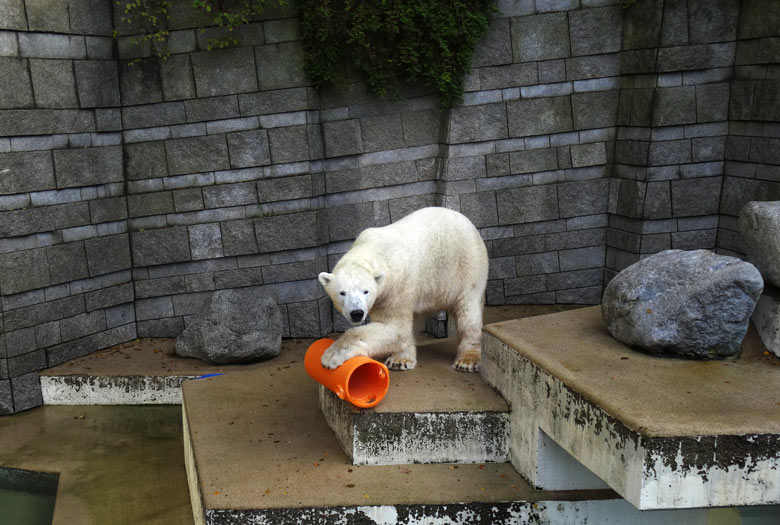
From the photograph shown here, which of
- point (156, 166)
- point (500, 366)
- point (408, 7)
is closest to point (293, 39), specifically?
point (408, 7)

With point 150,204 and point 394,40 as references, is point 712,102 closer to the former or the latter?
point 394,40

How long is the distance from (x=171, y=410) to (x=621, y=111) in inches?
205

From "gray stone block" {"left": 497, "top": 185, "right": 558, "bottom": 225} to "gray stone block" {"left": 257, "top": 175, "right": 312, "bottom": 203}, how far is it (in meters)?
1.96

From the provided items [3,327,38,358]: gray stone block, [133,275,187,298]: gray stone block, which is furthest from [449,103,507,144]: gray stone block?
[3,327,38,358]: gray stone block

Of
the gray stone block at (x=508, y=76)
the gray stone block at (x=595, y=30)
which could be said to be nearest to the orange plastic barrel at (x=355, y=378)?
the gray stone block at (x=508, y=76)

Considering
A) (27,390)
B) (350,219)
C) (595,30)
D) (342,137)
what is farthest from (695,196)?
(27,390)

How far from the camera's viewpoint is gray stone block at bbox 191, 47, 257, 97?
7055mm

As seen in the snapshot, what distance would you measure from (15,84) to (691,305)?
5551 mm

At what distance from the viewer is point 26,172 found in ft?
21.4

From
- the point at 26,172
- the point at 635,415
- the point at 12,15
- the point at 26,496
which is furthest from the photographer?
the point at 26,172

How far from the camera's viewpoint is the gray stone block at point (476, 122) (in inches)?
295

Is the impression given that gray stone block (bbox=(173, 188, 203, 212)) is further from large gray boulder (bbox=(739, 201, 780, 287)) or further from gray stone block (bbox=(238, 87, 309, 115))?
large gray boulder (bbox=(739, 201, 780, 287))

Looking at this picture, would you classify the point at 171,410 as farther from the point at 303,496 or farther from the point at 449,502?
the point at 449,502

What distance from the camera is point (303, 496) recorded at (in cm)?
427
